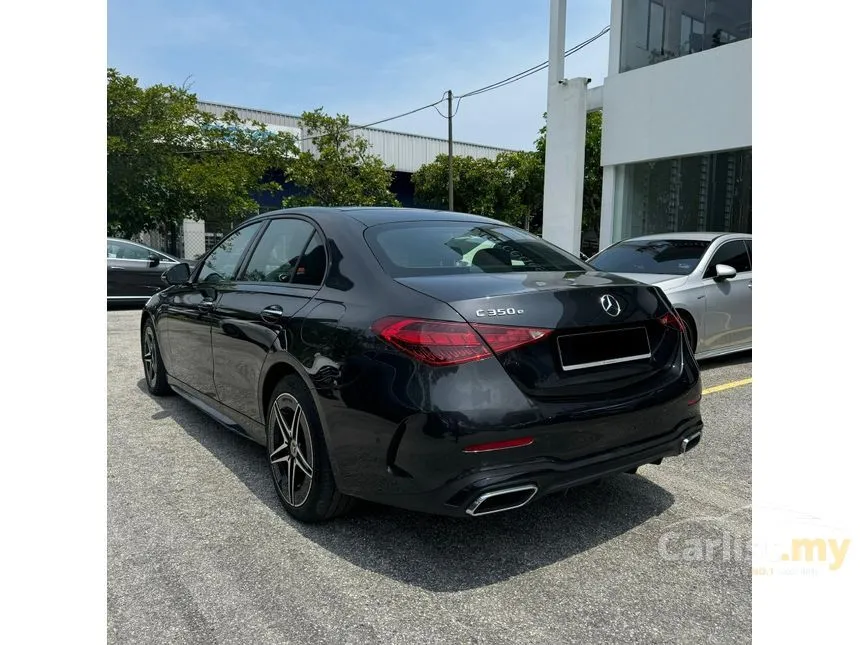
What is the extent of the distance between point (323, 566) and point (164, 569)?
674mm

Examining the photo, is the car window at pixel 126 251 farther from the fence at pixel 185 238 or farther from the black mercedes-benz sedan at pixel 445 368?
the black mercedes-benz sedan at pixel 445 368

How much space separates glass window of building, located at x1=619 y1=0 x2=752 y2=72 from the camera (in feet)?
38.7

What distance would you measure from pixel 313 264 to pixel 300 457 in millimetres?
983

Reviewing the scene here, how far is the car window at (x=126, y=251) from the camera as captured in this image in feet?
42.5

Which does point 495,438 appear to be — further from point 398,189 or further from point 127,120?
point 398,189

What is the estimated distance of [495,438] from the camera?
2.43 meters

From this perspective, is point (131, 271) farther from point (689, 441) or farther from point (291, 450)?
point (689, 441)

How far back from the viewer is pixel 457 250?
3.28 meters

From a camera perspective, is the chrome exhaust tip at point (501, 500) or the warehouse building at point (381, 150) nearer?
the chrome exhaust tip at point (501, 500)

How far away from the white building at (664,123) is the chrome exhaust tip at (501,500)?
10.7m

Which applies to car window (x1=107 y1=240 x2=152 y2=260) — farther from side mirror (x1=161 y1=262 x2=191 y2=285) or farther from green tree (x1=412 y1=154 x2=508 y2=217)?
green tree (x1=412 y1=154 x2=508 y2=217)

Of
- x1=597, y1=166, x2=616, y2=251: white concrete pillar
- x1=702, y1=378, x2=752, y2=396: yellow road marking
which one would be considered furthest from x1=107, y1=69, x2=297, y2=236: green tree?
x1=702, y1=378, x2=752, y2=396: yellow road marking

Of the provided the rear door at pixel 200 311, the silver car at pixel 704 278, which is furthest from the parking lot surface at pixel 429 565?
the silver car at pixel 704 278
